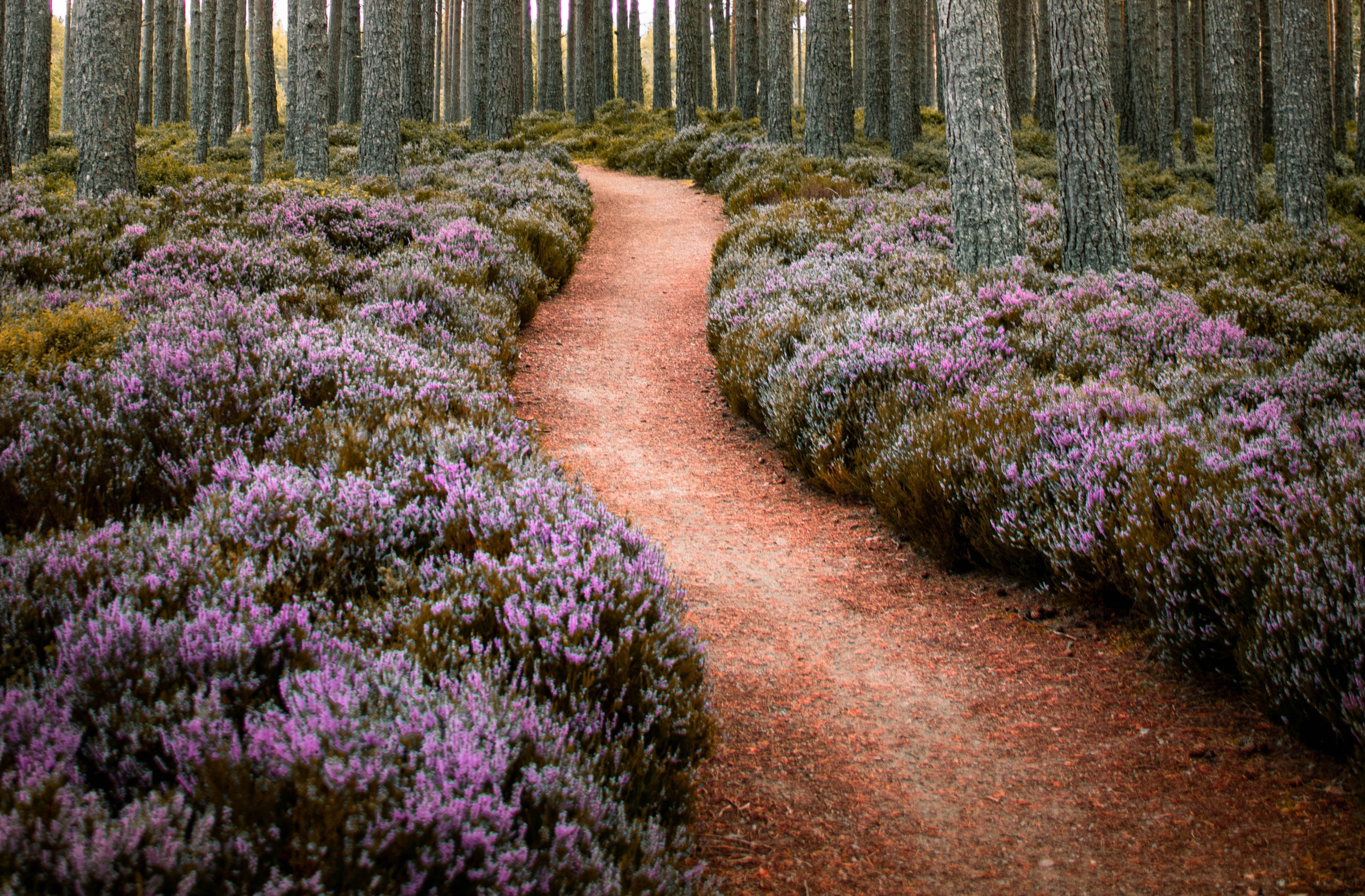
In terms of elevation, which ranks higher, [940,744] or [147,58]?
[147,58]

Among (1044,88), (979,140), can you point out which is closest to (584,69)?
(1044,88)

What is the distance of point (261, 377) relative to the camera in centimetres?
510

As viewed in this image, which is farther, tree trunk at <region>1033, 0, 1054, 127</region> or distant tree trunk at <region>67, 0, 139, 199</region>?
tree trunk at <region>1033, 0, 1054, 127</region>

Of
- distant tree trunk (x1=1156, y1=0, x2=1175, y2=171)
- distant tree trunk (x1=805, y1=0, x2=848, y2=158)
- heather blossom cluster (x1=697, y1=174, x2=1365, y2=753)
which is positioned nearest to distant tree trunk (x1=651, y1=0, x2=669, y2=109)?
distant tree trunk (x1=805, y1=0, x2=848, y2=158)

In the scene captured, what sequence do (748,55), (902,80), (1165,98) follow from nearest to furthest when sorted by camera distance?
(902,80) < (1165,98) < (748,55)

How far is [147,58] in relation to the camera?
3522 cm

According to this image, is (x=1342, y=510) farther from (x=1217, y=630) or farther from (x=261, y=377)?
(x=261, y=377)

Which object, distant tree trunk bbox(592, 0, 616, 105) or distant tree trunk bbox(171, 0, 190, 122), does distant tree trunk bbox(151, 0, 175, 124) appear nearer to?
distant tree trunk bbox(171, 0, 190, 122)

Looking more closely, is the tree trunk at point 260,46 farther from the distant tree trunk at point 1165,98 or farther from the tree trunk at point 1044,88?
the distant tree trunk at point 1165,98

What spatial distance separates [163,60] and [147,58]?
341cm

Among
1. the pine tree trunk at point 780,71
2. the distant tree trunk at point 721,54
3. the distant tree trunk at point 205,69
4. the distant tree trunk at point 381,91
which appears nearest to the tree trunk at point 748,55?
the pine tree trunk at point 780,71

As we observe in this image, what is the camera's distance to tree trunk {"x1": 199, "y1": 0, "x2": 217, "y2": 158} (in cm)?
2470

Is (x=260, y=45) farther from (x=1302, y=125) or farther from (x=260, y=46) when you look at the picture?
(x=1302, y=125)

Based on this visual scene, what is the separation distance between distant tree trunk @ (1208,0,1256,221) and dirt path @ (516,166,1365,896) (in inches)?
480
